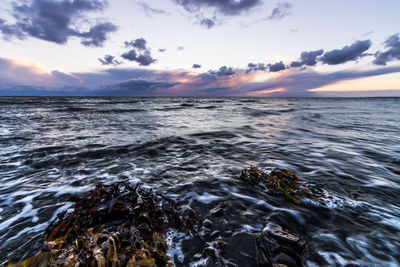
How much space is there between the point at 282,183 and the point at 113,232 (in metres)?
2.95

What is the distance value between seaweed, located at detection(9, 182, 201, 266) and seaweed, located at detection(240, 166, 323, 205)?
168 cm

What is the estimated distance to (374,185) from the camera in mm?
3562

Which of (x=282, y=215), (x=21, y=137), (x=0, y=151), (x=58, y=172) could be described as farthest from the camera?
(x=21, y=137)

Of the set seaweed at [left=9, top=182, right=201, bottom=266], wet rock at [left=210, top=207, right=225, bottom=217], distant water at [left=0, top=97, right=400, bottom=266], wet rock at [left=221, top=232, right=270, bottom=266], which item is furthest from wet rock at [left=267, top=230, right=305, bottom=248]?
seaweed at [left=9, top=182, right=201, bottom=266]

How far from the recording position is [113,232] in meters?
1.89

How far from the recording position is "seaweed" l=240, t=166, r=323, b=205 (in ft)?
10.4

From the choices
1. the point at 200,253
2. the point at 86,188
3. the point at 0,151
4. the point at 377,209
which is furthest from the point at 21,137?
the point at 377,209

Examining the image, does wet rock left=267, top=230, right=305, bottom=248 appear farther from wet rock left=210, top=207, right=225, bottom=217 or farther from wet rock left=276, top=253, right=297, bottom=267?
wet rock left=210, top=207, right=225, bottom=217

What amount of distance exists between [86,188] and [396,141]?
447 inches

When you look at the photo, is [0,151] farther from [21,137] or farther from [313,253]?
[313,253]

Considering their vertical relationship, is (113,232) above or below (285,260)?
above

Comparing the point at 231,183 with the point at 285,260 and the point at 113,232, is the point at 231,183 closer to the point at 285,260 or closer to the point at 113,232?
the point at 285,260

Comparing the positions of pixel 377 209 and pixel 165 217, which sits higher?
pixel 165 217

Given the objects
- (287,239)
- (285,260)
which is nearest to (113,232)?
(285,260)
